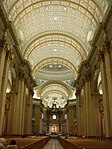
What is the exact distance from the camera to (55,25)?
1983 cm

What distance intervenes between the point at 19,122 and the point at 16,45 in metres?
6.87

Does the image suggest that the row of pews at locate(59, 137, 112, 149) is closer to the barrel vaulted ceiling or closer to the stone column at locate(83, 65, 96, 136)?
the stone column at locate(83, 65, 96, 136)

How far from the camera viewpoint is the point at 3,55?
1205 cm

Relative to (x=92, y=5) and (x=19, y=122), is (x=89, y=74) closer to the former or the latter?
(x=92, y=5)

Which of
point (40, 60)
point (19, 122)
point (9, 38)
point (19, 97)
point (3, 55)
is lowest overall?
point (19, 122)

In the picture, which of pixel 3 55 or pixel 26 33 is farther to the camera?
pixel 26 33

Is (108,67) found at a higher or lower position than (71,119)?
higher

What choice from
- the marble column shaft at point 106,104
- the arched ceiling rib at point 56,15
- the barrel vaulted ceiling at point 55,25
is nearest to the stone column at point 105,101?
the marble column shaft at point 106,104

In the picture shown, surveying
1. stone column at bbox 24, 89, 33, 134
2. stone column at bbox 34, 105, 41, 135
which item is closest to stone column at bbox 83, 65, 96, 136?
stone column at bbox 24, 89, 33, 134

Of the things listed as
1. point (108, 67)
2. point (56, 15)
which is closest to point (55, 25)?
point (56, 15)

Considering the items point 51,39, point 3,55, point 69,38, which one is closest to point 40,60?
point 51,39

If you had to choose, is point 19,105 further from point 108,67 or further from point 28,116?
point 108,67

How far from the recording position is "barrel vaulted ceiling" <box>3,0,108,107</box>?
15.4 m

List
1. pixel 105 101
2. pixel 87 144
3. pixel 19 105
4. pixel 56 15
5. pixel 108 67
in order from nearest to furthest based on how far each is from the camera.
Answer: pixel 87 144 → pixel 108 67 → pixel 105 101 → pixel 19 105 → pixel 56 15
